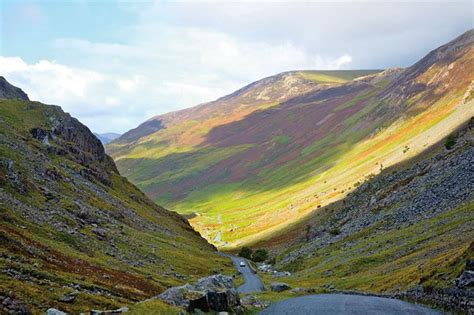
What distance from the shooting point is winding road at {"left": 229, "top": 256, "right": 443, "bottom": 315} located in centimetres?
4972

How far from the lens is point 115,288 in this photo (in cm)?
5503

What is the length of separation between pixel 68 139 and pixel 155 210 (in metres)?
42.5

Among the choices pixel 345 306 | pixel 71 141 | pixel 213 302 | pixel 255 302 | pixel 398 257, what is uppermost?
pixel 71 141

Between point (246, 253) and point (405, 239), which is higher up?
point (405, 239)

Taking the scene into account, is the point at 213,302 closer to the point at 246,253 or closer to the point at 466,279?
the point at 466,279

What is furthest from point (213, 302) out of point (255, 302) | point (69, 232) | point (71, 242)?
point (69, 232)

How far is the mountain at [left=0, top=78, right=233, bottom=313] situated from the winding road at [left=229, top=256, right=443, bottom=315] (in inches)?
730

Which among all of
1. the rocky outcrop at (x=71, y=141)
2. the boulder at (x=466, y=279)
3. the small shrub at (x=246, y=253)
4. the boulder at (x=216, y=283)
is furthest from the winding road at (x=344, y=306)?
the small shrub at (x=246, y=253)

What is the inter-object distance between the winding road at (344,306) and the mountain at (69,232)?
1854 centimetres

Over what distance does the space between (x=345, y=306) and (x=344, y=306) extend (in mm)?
118

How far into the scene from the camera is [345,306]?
5644 centimetres

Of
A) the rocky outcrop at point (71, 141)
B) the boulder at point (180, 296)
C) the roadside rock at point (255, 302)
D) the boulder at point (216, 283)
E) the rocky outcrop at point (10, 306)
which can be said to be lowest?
the roadside rock at point (255, 302)

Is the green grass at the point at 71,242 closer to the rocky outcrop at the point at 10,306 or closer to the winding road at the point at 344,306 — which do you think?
the rocky outcrop at the point at 10,306

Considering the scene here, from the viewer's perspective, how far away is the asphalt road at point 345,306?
4972 cm
